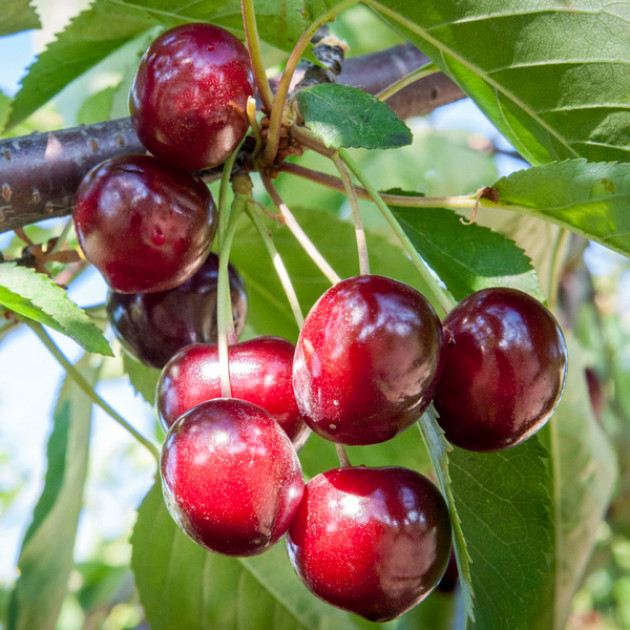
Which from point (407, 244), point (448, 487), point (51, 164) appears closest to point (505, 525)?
point (448, 487)

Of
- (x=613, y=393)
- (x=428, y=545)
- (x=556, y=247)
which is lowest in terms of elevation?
(x=613, y=393)

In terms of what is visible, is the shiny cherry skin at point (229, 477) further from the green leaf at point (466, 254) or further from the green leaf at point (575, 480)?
the green leaf at point (575, 480)

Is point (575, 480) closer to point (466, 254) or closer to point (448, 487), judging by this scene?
point (466, 254)

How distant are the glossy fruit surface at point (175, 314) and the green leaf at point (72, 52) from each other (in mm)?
364

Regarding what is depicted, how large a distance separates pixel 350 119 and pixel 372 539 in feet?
1.26

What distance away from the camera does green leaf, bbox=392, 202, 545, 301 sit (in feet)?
2.97

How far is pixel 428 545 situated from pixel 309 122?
411 millimetres

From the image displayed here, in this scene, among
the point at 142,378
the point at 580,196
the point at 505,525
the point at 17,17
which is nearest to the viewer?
the point at 580,196

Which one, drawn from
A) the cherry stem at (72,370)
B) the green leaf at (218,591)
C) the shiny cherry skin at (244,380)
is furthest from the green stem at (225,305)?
the green leaf at (218,591)

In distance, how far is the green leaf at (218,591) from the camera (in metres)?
1.17

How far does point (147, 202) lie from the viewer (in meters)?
0.77

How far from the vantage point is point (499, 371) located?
0.68 metres

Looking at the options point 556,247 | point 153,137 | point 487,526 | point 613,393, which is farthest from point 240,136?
point 613,393

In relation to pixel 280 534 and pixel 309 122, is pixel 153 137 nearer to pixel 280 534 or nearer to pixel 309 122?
pixel 309 122
